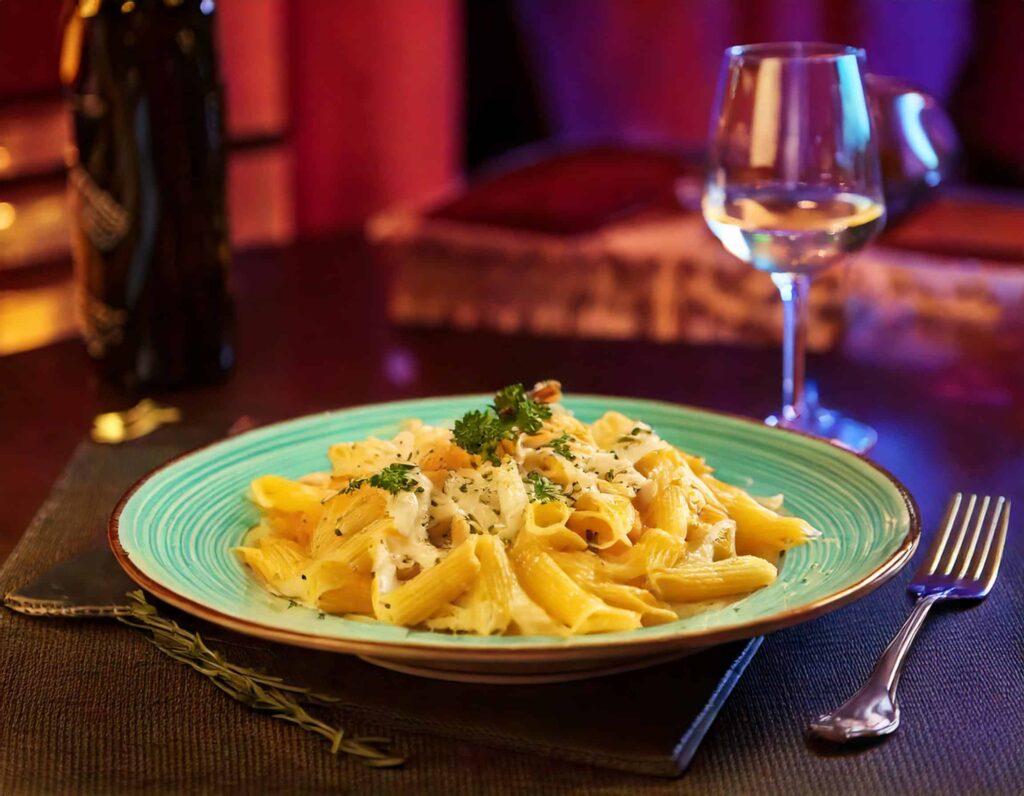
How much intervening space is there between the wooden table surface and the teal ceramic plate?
0.24 metres

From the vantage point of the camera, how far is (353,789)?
74cm

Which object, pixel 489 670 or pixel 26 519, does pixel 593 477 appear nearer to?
pixel 489 670

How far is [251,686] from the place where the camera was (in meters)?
0.84

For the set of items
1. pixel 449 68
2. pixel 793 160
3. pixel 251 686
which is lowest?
pixel 449 68

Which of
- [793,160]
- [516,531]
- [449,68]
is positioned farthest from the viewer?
[449,68]

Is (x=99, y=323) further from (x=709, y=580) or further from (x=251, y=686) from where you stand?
(x=709, y=580)

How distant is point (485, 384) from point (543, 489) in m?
0.76

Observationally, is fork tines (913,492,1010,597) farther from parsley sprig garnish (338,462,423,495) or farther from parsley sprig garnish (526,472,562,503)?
parsley sprig garnish (338,462,423,495)

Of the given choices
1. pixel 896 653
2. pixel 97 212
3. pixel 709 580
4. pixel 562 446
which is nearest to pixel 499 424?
pixel 562 446

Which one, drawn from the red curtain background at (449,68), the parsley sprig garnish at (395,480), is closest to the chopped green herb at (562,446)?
the parsley sprig garnish at (395,480)

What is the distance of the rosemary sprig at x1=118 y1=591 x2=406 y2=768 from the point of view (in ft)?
2.56

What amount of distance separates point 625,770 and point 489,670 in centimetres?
11

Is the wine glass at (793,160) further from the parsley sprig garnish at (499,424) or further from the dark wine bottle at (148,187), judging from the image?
the dark wine bottle at (148,187)

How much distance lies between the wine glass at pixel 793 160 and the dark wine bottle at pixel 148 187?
2.05 ft
